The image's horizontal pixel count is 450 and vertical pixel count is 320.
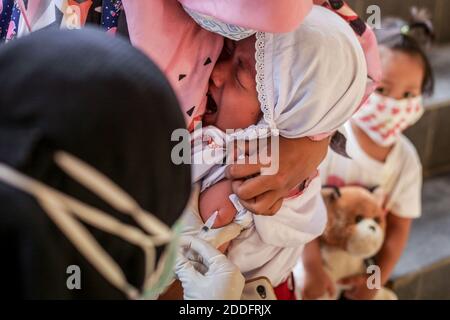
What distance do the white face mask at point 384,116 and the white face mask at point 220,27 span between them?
2.21 ft

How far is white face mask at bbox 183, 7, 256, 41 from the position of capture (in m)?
0.70

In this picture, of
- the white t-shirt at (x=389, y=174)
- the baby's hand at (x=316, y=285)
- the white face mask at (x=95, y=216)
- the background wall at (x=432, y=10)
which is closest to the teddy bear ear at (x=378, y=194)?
the white t-shirt at (x=389, y=174)

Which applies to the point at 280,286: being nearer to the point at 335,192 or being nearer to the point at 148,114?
the point at 335,192

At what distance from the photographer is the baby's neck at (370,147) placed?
4.55ft

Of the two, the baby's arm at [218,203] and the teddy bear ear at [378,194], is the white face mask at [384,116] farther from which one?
the baby's arm at [218,203]

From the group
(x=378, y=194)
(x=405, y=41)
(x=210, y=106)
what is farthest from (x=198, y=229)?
(x=405, y=41)

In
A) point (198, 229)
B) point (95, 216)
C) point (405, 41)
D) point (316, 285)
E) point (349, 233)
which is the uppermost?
point (405, 41)

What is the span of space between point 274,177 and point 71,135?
1.57 ft

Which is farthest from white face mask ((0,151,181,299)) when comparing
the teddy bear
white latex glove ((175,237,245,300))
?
the teddy bear

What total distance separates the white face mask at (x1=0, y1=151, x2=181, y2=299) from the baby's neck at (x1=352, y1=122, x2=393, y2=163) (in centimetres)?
102

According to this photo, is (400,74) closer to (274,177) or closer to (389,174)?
(389,174)

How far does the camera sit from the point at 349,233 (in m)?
1.28

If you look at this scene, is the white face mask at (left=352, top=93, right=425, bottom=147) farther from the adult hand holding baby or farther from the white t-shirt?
the adult hand holding baby

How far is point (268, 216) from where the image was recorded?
85cm
